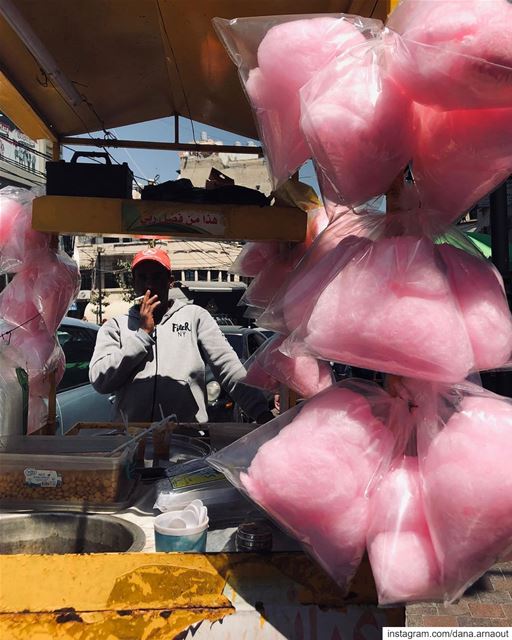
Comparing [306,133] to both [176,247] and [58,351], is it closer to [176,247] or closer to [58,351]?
[58,351]

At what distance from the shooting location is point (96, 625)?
124 centimetres

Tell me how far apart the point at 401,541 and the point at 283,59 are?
99 centimetres

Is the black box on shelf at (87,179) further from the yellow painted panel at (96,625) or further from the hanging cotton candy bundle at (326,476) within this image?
the yellow painted panel at (96,625)

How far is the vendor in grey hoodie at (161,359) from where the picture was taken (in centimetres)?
282

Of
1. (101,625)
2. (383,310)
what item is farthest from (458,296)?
(101,625)

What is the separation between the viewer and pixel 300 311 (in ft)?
4.09

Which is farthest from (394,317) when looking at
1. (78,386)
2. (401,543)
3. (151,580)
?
(78,386)

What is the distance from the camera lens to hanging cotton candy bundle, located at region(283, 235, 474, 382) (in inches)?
39.2

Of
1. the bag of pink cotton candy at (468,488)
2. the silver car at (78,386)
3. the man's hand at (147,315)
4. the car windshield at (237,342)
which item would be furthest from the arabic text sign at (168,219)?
the car windshield at (237,342)

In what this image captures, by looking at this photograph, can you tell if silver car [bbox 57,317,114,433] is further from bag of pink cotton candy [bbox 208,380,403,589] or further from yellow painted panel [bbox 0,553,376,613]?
bag of pink cotton candy [bbox 208,380,403,589]

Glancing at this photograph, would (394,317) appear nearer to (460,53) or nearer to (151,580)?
(460,53)

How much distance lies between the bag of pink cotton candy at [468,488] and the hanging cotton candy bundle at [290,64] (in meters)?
0.70

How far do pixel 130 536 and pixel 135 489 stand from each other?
1.01ft

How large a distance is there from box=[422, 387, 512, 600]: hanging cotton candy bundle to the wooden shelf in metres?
1.19
